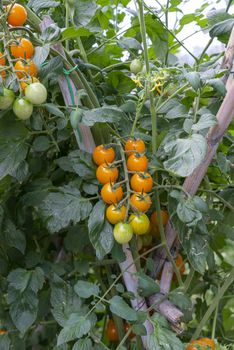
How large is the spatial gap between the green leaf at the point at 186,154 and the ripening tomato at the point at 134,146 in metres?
0.06

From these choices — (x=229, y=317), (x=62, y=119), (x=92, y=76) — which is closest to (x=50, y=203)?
(x=62, y=119)

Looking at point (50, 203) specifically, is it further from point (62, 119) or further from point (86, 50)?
point (86, 50)

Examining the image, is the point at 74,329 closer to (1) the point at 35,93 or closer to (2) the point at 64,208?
(2) the point at 64,208

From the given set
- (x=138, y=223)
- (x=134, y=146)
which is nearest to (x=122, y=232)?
(x=138, y=223)

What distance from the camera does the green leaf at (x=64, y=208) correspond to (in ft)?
2.42

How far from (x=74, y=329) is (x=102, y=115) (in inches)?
12.0

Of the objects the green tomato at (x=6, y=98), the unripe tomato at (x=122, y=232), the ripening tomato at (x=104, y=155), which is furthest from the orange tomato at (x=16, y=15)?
the unripe tomato at (x=122, y=232)

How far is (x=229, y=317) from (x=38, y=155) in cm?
58

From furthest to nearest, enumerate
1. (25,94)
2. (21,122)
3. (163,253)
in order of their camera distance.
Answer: (163,253), (21,122), (25,94)

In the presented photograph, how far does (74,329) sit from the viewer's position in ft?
2.30

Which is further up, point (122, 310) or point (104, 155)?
point (104, 155)

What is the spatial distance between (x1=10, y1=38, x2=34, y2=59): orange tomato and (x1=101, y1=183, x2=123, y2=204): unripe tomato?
0.69 feet

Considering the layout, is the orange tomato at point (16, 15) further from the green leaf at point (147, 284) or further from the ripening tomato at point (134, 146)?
the green leaf at point (147, 284)

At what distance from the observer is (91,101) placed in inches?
30.3
